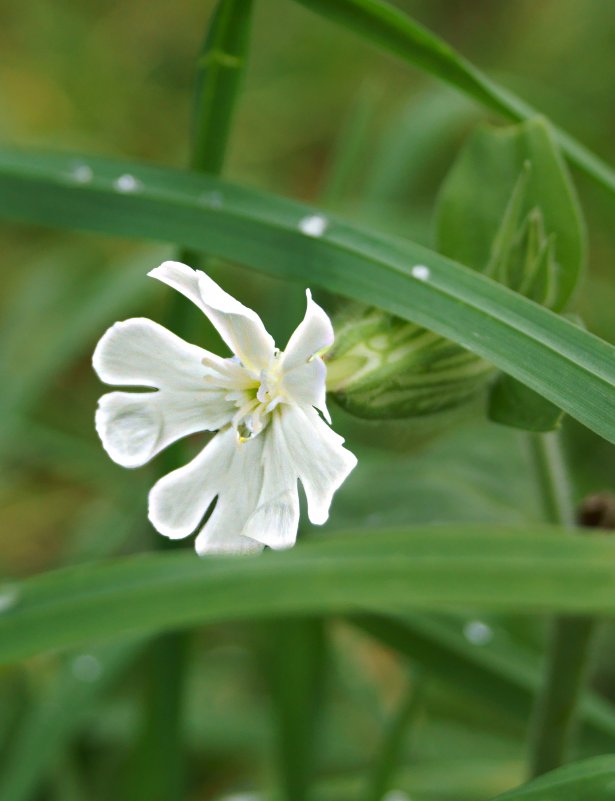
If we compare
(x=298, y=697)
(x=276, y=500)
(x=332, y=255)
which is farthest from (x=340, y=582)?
(x=298, y=697)

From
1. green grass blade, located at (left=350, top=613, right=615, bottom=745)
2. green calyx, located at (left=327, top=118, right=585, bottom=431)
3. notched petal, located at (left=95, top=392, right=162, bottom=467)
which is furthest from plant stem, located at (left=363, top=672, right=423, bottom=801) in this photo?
notched petal, located at (left=95, top=392, right=162, bottom=467)

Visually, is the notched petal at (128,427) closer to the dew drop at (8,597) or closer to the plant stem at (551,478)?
the dew drop at (8,597)

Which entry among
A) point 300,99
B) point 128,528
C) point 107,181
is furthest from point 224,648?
point 300,99

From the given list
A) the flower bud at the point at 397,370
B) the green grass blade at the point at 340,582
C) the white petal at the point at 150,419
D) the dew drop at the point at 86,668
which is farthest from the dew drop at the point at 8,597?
the dew drop at the point at 86,668

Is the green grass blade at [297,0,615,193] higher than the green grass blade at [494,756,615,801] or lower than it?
higher

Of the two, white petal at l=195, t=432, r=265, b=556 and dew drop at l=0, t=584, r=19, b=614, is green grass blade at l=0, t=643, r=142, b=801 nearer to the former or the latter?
dew drop at l=0, t=584, r=19, b=614

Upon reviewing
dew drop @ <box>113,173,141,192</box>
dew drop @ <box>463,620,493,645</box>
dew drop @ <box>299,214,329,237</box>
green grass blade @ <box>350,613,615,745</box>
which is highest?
dew drop @ <box>113,173,141,192</box>

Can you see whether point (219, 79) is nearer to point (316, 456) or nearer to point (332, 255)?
point (332, 255)
